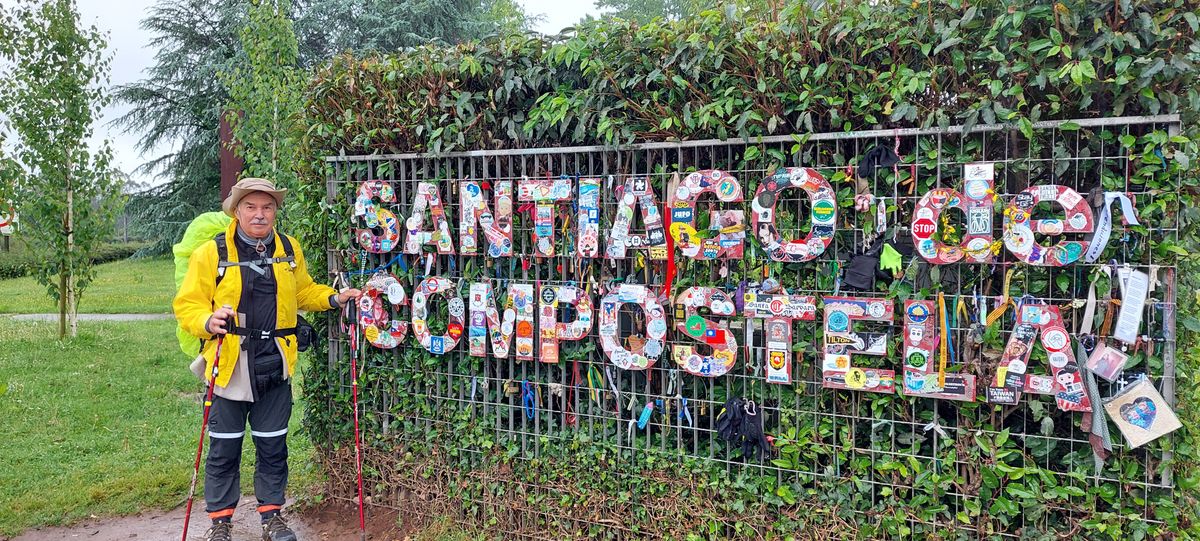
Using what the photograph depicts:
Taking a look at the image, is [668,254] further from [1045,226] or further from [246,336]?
[246,336]

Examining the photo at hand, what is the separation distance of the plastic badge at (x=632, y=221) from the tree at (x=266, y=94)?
5580 millimetres

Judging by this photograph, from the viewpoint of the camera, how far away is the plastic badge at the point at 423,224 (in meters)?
4.70

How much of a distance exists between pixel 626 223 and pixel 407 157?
4.99ft

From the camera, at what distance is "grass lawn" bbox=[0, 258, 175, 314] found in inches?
642

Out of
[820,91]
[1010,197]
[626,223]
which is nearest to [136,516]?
[626,223]

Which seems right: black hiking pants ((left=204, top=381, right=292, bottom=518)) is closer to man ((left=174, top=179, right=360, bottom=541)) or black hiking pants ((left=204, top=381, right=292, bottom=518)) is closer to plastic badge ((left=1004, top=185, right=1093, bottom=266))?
man ((left=174, top=179, right=360, bottom=541))

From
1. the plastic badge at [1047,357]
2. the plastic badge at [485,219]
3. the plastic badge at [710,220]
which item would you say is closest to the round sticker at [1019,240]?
the plastic badge at [1047,357]

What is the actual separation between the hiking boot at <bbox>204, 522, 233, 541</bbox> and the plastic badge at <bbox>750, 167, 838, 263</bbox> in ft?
11.1

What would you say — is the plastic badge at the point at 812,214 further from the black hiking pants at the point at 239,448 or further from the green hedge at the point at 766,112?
the black hiking pants at the point at 239,448

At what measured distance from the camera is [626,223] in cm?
419

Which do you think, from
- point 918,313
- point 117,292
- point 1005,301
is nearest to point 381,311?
point 918,313

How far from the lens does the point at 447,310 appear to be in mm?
4812

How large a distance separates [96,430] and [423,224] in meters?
4.51

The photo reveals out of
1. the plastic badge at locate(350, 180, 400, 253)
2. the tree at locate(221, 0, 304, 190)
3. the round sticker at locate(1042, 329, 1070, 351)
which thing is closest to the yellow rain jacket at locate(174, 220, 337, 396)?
the plastic badge at locate(350, 180, 400, 253)
